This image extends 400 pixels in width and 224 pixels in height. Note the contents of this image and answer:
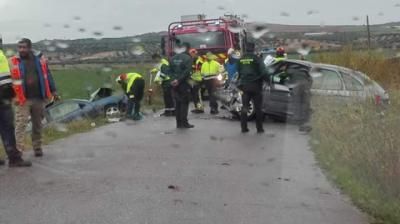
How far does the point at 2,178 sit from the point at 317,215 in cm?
406

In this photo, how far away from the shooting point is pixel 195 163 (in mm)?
10375

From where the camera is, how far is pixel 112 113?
20750mm

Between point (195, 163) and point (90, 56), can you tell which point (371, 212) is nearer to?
point (195, 163)

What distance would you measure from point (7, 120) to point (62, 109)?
976 centimetres

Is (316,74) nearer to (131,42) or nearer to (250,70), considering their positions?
(250,70)

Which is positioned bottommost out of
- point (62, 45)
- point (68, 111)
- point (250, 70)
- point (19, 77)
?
point (68, 111)

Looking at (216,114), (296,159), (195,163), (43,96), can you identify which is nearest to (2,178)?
(43,96)

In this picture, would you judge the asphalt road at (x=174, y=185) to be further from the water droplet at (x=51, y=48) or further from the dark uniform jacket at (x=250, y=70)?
the water droplet at (x=51, y=48)

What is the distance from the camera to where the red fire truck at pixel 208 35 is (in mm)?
25391

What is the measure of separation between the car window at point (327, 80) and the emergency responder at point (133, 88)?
15.3 ft

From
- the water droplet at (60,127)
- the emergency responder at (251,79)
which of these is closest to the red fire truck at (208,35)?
the water droplet at (60,127)

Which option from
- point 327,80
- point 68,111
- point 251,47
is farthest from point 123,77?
Result: point 327,80

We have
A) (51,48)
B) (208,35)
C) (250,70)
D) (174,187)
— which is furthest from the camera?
(208,35)

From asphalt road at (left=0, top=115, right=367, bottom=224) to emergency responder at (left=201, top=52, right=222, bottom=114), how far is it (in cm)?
641
